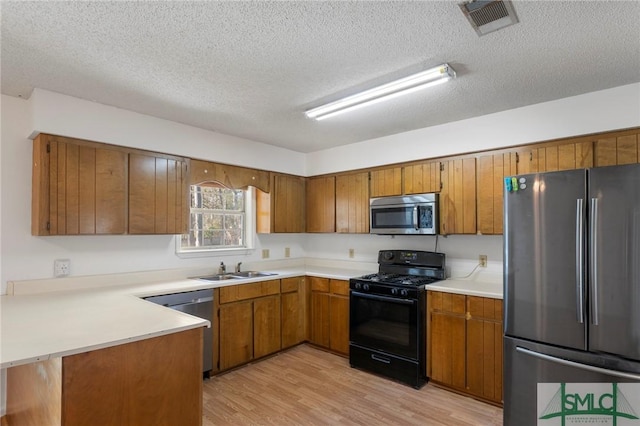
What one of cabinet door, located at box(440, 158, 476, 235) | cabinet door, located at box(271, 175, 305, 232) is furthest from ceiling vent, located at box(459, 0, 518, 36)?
cabinet door, located at box(271, 175, 305, 232)

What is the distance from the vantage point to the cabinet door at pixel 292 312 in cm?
388

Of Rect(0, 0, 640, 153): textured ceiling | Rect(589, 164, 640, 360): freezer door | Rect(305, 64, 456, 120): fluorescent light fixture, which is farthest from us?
Rect(305, 64, 456, 120): fluorescent light fixture

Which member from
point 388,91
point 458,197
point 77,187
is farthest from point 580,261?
point 77,187

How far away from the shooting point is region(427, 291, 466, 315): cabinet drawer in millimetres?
2917

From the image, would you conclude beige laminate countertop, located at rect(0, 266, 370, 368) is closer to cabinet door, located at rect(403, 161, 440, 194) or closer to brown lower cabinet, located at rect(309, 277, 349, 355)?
brown lower cabinet, located at rect(309, 277, 349, 355)

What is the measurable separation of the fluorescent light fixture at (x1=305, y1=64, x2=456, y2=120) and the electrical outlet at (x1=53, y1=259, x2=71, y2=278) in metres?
2.33

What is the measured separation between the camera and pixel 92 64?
2139 millimetres

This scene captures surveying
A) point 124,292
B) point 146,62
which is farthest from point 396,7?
point 124,292

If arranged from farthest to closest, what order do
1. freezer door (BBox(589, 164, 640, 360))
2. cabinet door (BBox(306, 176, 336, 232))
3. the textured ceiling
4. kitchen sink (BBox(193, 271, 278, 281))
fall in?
1. cabinet door (BBox(306, 176, 336, 232))
2. kitchen sink (BBox(193, 271, 278, 281))
3. freezer door (BBox(589, 164, 640, 360))
4. the textured ceiling

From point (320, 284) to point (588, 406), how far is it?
2523 mm

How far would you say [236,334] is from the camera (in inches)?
133

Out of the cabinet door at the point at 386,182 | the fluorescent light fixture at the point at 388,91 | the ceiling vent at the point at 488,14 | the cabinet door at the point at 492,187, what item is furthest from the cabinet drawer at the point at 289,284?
the ceiling vent at the point at 488,14

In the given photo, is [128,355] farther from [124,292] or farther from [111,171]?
[111,171]

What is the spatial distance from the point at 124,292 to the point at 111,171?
39.4 inches
